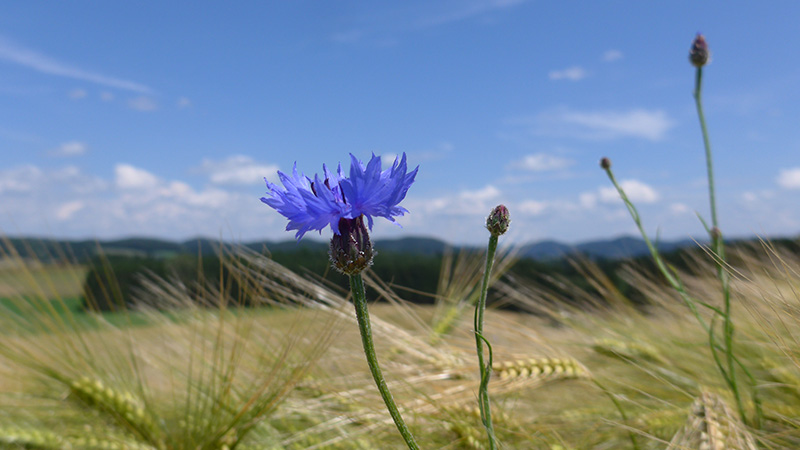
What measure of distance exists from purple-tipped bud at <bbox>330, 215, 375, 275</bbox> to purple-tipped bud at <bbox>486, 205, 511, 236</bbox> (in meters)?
0.16

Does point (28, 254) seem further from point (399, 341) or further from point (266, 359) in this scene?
point (399, 341)

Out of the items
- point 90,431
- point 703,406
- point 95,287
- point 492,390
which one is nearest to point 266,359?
point 90,431

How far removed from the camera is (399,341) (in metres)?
1.39

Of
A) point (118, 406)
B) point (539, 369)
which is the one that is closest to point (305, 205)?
point (539, 369)

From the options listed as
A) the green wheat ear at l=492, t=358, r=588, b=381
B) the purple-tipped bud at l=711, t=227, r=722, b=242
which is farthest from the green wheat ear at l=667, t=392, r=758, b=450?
the purple-tipped bud at l=711, t=227, r=722, b=242

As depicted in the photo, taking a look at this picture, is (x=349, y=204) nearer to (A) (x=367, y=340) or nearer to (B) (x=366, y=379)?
(A) (x=367, y=340)

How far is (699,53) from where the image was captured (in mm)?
1401

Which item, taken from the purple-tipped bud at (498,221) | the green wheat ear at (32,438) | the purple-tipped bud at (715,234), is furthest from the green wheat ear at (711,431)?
the green wheat ear at (32,438)

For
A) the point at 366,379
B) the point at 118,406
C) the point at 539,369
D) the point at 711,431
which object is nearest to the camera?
the point at 711,431

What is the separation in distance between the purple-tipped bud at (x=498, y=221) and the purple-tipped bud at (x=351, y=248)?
165 millimetres

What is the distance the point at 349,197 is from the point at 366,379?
94 centimetres

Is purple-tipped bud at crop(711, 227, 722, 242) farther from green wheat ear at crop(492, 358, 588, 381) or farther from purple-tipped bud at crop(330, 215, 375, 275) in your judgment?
purple-tipped bud at crop(330, 215, 375, 275)

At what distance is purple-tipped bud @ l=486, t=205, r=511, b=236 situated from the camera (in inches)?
29.8

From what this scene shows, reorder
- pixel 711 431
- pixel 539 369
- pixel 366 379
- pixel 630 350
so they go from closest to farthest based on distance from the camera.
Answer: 1. pixel 711 431
2. pixel 539 369
3. pixel 366 379
4. pixel 630 350
